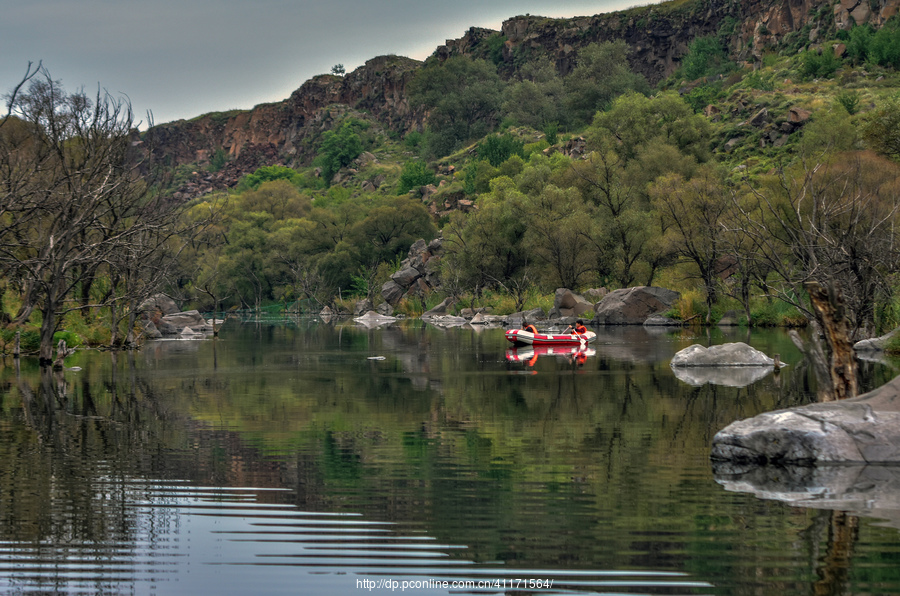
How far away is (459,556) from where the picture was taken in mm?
8070

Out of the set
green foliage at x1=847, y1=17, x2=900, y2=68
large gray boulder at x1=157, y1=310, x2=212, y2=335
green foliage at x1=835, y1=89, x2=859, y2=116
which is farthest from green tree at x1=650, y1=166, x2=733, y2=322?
green foliage at x1=847, y1=17, x2=900, y2=68

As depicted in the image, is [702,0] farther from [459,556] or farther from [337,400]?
[459,556]

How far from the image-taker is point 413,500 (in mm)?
10375

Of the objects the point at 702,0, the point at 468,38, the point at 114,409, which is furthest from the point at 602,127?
the point at 468,38

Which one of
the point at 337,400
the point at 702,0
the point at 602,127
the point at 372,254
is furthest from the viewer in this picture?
the point at 702,0

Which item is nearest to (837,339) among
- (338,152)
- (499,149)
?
(499,149)

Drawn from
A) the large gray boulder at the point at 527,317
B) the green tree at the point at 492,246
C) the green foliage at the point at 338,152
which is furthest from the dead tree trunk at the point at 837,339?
the green foliage at the point at 338,152

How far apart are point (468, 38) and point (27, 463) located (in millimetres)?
196833

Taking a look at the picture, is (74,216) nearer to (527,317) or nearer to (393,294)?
(527,317)

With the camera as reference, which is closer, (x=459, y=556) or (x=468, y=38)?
(x=459, y=556)

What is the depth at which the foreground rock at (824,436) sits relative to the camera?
1180 cm

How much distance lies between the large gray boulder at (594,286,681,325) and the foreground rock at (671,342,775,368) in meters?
31.9

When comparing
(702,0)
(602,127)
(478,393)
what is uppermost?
(702,0)

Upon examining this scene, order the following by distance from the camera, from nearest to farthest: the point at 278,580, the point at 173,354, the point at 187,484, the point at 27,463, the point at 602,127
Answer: the point at 278,580 → the point at 187,484 → the point at 27,463 → the point at 173,354 → the point at 602,127
